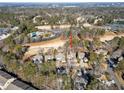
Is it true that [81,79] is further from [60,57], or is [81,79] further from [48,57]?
[48,57]

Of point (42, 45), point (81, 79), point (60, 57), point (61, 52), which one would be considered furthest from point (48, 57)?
point (81, 79)

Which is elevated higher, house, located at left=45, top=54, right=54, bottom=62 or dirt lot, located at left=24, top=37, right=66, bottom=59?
house, located at left=45, top=54, right=54, bottom=62

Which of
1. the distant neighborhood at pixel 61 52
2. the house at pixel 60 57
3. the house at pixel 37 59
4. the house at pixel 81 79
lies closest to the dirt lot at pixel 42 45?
the distant neighborhood at pixel 61 52

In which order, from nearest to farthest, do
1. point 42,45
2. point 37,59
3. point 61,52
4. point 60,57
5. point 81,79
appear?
point 81,79, point 37,59, point 60,57, point 61,52, point 42,45

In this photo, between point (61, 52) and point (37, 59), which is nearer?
point (37, 59)

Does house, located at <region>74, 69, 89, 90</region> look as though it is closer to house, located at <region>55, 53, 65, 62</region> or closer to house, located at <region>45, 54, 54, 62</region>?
house, located at <region>55, 53, 65, 62</region>

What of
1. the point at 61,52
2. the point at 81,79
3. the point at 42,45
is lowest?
the point at 42,45

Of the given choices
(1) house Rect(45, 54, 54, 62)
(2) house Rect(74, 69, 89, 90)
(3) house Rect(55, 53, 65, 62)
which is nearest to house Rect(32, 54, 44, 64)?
(1) house Rect(45, 54, 54, 62)

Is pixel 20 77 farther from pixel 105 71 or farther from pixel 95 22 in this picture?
pixel 95 22

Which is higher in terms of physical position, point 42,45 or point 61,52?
point 61,52

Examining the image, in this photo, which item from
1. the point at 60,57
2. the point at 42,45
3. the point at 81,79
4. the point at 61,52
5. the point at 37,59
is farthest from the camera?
the point at 42,45

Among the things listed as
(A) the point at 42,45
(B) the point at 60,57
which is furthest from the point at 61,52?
(A) the point at 42,45

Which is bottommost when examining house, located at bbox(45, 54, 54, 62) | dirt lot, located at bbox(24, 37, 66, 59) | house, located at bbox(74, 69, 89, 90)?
dirt lot, located at bbox(24, 37, 66, 59)
